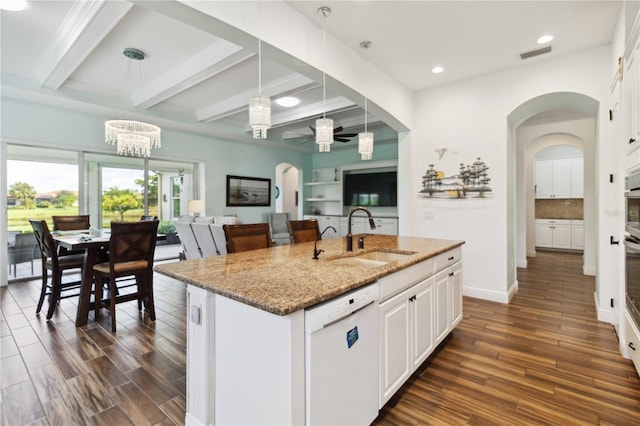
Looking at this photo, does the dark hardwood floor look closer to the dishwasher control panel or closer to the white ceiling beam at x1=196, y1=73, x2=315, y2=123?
the dishwasher control panel

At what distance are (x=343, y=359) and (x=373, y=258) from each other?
1098 mm

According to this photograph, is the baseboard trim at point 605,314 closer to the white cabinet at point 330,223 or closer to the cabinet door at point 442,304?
the cabinet door at point 442,304

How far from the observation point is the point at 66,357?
97.3 inches

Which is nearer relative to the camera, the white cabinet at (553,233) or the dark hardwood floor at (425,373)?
the dark hardwood floor at (425,373)

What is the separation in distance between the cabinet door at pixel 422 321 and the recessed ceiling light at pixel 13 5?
395 cm

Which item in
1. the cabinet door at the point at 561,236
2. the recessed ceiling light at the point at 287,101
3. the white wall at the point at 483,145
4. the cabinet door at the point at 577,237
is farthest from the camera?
the cabinet door at the point at 561,236

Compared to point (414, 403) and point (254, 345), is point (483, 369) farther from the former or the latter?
point (254, 345)

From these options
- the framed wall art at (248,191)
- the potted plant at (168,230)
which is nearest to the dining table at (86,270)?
the potted plant at (168,230)

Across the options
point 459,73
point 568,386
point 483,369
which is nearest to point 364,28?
point 459,73

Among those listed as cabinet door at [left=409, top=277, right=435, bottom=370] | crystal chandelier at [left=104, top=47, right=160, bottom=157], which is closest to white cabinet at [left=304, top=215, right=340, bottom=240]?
crystal chandelier at [left=104, top=47, right=160, bottom=157]

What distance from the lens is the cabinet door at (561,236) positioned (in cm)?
751

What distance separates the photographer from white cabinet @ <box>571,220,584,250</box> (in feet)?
24.2

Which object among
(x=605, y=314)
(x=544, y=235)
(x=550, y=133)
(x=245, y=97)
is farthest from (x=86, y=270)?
(x=544, y=235)

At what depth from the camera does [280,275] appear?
1671 mm
